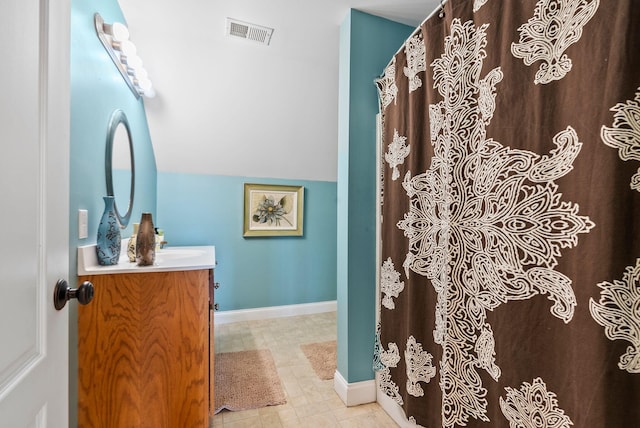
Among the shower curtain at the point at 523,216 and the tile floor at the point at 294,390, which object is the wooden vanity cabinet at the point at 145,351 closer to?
the tile floor at the point at 294,390

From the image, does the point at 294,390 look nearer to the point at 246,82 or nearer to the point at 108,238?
the point at 108,238

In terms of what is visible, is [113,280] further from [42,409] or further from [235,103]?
[235,103]

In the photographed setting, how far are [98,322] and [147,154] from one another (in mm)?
1666

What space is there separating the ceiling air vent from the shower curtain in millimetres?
1110

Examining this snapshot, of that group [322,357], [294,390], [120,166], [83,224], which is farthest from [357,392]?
[120,166]

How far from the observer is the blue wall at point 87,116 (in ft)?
3.82

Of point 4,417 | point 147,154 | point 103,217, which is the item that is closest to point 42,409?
point 4,417

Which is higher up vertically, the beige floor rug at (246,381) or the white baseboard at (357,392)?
the white baseboard at (357,392)

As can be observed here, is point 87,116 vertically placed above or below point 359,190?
above

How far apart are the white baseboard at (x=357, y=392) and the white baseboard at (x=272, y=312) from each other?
145 cm

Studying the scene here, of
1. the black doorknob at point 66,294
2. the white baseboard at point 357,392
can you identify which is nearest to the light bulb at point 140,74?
the black doorknob at point 66,294

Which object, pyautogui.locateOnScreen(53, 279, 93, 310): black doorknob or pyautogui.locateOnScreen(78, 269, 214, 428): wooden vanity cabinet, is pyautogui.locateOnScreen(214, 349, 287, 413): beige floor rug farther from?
pyautogui.locateOnScreen(53, 279, 93, 310): black doorknob

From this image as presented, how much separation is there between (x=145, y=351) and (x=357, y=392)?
1.21 m

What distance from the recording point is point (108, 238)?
134 centimetres
